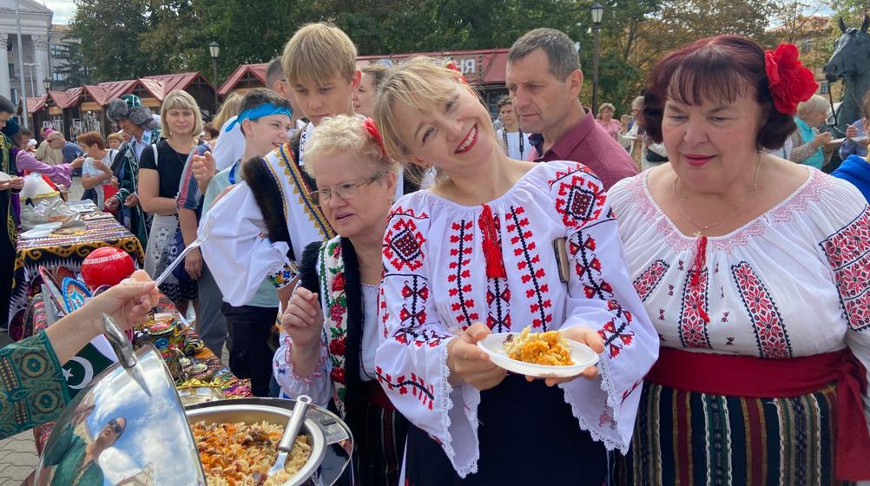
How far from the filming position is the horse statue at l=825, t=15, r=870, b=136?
24.0ft

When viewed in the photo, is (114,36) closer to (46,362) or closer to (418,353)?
(46,362)

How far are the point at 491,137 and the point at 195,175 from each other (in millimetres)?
2899

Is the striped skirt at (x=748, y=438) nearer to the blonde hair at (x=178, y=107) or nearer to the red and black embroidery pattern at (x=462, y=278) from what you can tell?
the red and black embroidery pattern at (x=462, y=278)

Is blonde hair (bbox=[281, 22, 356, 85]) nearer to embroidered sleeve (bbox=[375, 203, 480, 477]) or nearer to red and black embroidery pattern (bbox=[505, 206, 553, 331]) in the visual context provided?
embroidered sleeve (bbox=[375, 203, 480, 477])

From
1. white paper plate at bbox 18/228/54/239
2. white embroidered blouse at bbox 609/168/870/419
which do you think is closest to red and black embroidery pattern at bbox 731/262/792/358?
white embroidered blouse at bbox 609/168/870/419

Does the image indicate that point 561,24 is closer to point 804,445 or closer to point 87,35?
point 804,445

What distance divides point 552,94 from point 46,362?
8.44 ft

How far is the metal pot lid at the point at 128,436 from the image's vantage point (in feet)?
3.07

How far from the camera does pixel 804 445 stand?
1728 millimetres

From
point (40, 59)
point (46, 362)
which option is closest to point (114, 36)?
point (40, 59)

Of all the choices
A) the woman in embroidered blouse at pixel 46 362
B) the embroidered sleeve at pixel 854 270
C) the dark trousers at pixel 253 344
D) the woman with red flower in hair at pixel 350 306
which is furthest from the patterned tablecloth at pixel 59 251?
the embroidered sleeve at pixel 854 270

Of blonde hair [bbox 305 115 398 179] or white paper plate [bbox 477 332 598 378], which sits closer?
white paper plate [bbox 477 332 598 378]

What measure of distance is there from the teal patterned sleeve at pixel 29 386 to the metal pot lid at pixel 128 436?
3.01 ft

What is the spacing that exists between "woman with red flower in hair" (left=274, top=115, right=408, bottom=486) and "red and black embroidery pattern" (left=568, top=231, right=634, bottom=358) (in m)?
0.66
